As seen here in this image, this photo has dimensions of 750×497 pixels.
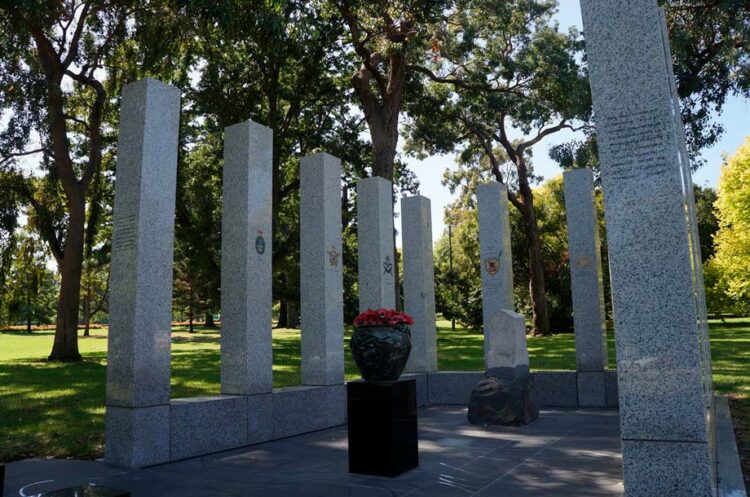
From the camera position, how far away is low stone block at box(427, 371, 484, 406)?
38.4ft

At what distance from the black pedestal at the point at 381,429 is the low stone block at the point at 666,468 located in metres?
2.59

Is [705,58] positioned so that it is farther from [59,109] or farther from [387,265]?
[59,109]

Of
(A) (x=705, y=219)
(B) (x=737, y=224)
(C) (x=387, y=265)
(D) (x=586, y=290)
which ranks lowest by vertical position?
(D) (x=586, y=290)

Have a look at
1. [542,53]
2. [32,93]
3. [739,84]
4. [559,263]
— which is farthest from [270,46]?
[559,263]

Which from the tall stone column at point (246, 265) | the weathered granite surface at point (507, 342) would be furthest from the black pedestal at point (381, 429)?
the weathered granite surface at point (507, 342)

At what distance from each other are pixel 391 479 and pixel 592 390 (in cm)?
619

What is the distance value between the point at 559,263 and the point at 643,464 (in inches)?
1350

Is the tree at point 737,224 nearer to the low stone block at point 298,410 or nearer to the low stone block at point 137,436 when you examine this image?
the low stone block at point 298,410

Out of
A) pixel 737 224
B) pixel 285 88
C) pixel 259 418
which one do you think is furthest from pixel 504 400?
pixel 737 224

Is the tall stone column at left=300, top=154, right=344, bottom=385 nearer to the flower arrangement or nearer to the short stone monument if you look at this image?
the short stone monument

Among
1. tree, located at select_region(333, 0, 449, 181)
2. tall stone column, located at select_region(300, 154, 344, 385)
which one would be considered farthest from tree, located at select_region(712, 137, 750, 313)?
tall stone column, located at select_region(300, 154, 344, 385)

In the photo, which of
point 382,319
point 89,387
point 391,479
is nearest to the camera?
point 391,479

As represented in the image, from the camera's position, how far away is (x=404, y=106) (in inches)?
871

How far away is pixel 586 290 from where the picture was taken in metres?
11.0
